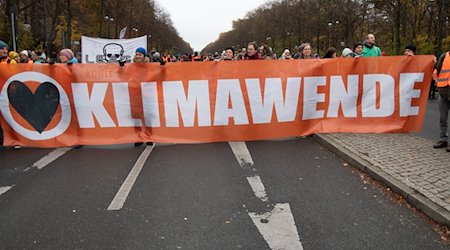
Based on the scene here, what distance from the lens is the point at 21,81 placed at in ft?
25.4

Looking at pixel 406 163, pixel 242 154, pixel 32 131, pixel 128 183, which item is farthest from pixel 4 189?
pixel 406 163

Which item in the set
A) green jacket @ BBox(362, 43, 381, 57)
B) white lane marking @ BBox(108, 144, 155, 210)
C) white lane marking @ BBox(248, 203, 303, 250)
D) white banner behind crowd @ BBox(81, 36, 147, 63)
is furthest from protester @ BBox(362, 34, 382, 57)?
white banner behind crowd @ BBox(81, 36, 147, 63)

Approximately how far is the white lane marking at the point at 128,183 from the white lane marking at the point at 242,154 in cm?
152

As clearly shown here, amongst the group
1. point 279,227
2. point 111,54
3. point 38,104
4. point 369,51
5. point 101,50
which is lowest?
point 279,227

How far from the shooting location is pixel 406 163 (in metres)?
6.07

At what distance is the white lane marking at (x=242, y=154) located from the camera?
664 cm

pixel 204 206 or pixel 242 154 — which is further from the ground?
pixel 242 154

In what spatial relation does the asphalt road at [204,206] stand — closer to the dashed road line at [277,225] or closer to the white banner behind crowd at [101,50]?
the dashed road line at [277,225]

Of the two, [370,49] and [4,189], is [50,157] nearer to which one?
[4,189]

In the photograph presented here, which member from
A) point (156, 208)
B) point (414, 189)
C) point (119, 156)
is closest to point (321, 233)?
point (414, 189)

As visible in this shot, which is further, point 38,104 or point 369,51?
point 369,51

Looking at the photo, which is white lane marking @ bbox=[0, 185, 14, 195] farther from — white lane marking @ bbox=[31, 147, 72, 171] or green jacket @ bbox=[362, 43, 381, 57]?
green jacket @ bbox=[362, 43, 381, 57]

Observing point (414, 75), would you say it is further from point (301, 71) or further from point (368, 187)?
point (368, 187)

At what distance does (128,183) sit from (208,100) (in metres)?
2.75
